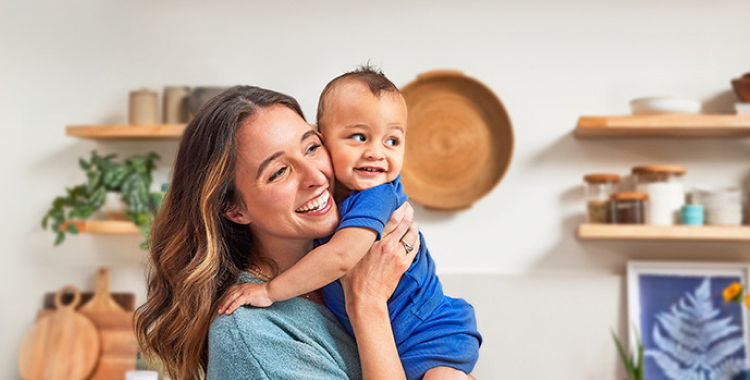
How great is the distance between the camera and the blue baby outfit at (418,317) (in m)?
1.16

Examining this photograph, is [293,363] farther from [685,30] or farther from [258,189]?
[685,30]

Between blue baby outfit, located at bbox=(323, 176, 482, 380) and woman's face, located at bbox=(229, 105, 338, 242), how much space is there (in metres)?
Result: 0.05

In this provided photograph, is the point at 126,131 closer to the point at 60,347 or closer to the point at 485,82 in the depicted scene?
the point at 60,347

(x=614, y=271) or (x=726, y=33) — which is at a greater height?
(x=726, y=33)

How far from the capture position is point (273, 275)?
1197 millimetres

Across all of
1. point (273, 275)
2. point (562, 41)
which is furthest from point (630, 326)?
point (273, 275)

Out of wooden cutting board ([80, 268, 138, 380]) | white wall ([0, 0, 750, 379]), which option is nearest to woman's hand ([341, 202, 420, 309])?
white wall ([0, 0, 750, 379])

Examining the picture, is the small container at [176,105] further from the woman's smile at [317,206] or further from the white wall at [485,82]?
the woman's smile at [317,206]

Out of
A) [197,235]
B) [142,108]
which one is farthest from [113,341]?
[197,235]

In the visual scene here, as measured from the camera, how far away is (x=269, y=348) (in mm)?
1056

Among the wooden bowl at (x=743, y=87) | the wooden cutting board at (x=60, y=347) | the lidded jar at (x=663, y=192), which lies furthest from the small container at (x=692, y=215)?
the wooden cutting board at (x=60, y=347)

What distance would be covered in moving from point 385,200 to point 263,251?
24 cm

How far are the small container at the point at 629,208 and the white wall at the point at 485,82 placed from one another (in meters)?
0.20

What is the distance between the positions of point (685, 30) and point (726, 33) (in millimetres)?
159
